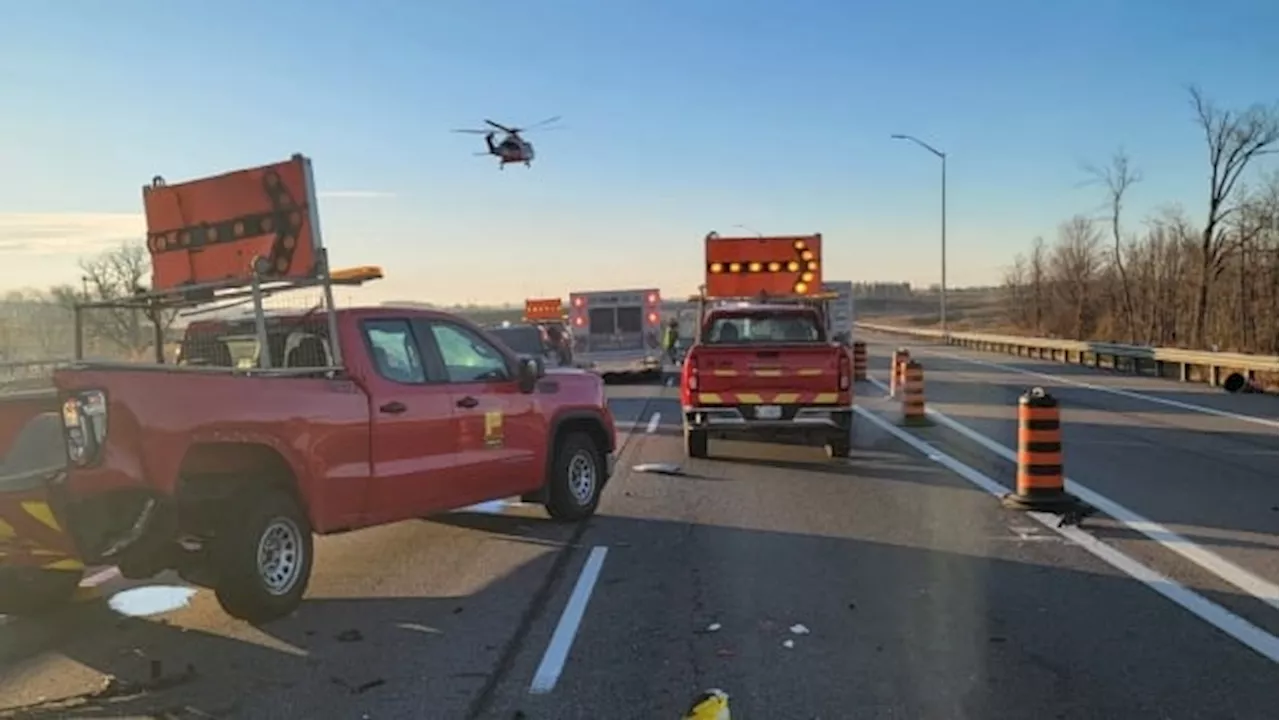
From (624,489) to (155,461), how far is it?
6517mm

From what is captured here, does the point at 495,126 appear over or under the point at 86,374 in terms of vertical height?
over

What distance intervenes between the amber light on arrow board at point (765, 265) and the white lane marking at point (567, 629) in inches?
488

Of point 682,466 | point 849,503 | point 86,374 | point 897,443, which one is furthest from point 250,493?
point 897,443

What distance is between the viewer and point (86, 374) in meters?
5.98

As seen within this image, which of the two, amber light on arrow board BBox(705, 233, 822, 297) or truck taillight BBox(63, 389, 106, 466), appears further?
amber light on arrow board BBox(705, 233, 822, 297)

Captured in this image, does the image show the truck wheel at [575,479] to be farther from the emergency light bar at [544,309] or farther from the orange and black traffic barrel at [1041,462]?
the emergency light bar at [544,309]

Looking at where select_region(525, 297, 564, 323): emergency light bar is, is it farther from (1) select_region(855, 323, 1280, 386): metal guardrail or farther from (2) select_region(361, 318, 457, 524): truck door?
(2) select_region(361, 318, 457, 524): truck door

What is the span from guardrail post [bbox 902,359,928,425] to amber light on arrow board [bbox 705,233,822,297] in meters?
2.46

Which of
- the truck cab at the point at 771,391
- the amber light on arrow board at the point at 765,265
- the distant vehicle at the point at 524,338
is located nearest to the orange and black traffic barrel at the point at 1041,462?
the truck cab at the point at 771,391

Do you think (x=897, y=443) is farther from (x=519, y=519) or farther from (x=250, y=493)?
(x=250, y=493)

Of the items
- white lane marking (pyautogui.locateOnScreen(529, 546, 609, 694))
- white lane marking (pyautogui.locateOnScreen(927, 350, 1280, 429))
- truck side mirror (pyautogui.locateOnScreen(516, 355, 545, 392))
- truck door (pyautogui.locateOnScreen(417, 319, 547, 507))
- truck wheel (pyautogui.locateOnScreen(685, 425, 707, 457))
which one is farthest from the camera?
white lane marking (pyautogui.locateOnScreen(927, 350, 1280, 429))

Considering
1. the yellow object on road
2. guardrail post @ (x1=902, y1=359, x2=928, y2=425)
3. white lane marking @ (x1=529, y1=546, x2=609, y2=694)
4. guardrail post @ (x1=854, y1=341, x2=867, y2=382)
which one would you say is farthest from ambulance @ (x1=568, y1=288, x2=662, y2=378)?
Answer: the yellow object on road

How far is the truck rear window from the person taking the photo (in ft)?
50.7

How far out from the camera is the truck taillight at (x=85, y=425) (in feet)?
19.6
